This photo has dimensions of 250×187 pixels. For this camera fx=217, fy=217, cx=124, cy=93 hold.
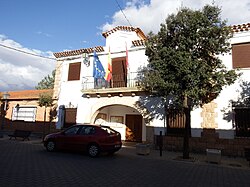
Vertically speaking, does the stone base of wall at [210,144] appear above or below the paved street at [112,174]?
above

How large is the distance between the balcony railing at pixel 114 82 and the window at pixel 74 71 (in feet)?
2.41

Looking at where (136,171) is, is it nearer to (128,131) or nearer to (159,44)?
(159,44)

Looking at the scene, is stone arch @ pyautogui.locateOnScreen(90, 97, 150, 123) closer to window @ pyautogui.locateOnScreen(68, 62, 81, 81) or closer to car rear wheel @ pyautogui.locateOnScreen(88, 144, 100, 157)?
window @ pyautogui.locateOnScreen(68, 62, 81, 81)

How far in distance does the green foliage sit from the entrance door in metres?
5.93

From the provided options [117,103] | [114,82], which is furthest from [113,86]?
[117,103]

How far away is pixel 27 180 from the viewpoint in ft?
17.3

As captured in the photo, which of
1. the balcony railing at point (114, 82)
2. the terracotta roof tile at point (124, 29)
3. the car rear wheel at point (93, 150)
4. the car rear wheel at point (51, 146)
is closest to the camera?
the car rear wheel at point (93, 150)

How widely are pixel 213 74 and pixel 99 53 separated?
8136mm

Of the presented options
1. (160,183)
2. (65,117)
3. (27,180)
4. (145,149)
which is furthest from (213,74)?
(65,117)

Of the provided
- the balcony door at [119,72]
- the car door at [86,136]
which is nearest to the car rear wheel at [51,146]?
the car door at [86,136]

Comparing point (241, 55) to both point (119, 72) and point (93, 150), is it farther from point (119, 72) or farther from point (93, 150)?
point (93, 150)

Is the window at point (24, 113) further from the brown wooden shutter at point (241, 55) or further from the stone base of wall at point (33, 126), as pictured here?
the brown wooden shutter at point (241, 55)

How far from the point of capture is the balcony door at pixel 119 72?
13.6m

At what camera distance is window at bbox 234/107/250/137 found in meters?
10.2
